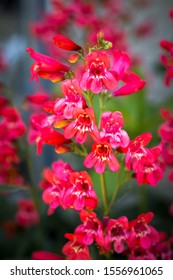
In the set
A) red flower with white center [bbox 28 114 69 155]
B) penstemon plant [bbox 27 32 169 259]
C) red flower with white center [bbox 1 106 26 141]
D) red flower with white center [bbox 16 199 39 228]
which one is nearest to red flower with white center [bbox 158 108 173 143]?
penstemon plant [bbox 27 32 169 259]

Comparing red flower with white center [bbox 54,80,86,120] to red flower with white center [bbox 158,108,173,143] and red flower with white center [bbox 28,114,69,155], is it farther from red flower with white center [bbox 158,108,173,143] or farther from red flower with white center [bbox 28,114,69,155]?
red flower with white center [bbox 158,108,173,143]

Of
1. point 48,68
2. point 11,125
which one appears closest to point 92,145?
point 48,68

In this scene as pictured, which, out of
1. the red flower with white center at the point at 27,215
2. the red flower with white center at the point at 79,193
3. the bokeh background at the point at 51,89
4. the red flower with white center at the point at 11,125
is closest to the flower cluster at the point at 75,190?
the red flower with white center at the point at 79,193

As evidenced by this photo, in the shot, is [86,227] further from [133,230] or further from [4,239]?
[4,239]

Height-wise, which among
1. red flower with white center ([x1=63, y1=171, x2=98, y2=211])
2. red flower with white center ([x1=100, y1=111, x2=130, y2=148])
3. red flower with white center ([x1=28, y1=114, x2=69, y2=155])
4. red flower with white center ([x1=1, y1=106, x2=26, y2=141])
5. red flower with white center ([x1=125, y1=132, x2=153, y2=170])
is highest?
red flower with white center ([x1=1, y1=106, x2=26, y2=141])

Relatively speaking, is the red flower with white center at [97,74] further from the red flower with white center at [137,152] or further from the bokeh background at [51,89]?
the bokeh background at [51,89]

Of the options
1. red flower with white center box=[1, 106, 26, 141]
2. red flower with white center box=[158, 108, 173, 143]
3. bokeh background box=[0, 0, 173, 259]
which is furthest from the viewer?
bokeh background box=[0, 0, 173, 259]
